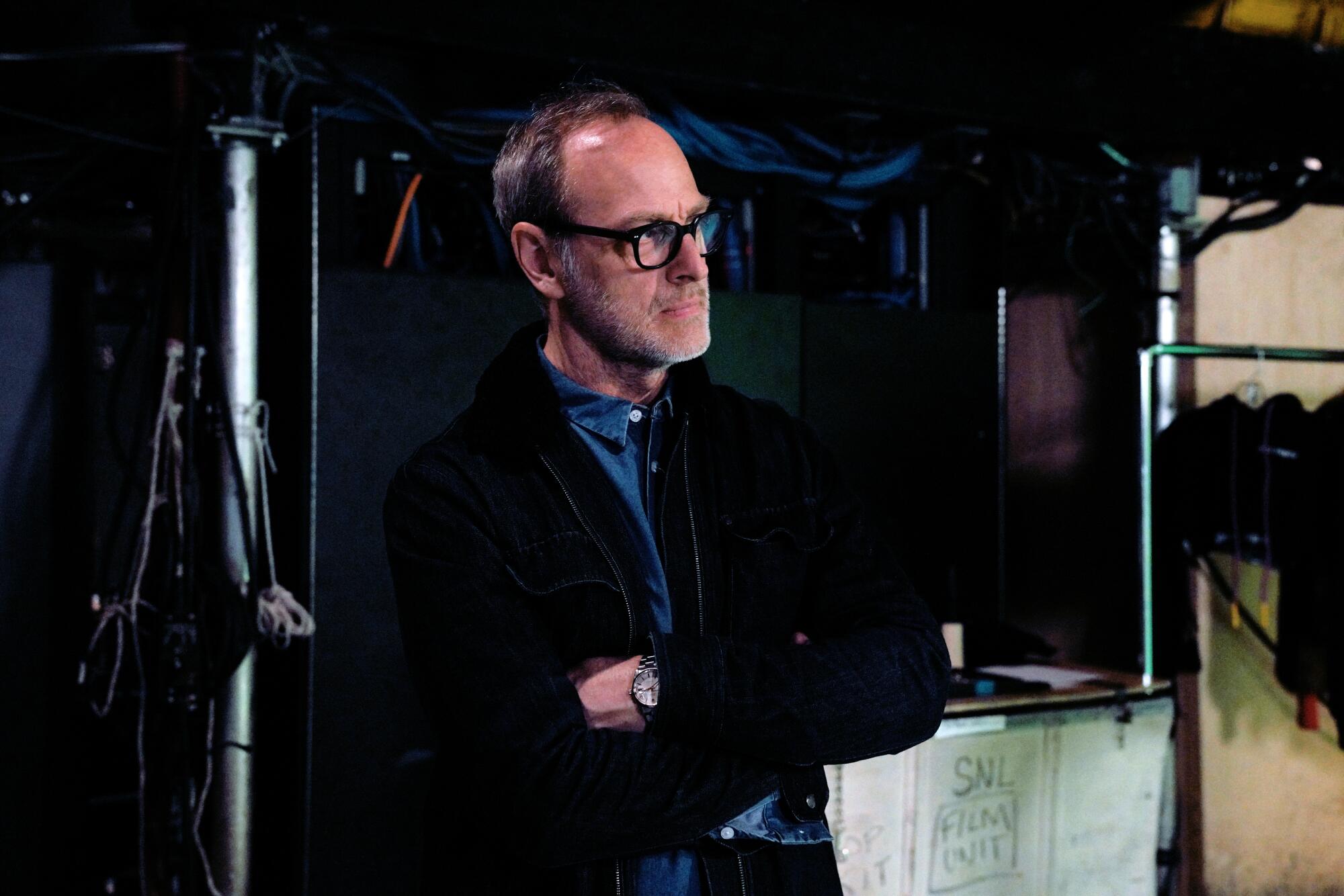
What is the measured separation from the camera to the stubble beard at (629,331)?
1458mm

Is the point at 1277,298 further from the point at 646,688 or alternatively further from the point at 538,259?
the point at 646,688

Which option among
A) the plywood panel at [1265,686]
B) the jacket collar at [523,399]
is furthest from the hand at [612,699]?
the plywood panel at [1265,686]

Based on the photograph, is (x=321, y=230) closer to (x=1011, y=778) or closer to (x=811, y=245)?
(x=811, y=245)

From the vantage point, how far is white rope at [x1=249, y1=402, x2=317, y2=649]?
2.78 metres

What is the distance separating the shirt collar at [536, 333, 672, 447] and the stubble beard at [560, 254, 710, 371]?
0.05m

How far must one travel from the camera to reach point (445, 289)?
10.0 feet

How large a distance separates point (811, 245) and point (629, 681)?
8.64 feet

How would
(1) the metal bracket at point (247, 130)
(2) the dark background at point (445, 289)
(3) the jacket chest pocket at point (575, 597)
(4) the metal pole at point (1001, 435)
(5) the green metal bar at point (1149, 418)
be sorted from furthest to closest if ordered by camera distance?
(4) the metal pole at point (1001, 435) → (5) the green metal bar at point (1149, 418) → (2) the dark background at point (445, 289) → (1) the metal bracket at point (247, 130) → (3) the jacket chest pocket at point (575, 597)

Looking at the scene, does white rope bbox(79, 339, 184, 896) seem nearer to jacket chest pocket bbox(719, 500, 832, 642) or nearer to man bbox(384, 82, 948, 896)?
man bbox(384, 82, 948, 896)

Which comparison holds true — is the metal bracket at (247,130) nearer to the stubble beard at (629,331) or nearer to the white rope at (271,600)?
the white rope at (271,600)

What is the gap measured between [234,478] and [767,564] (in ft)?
5.54

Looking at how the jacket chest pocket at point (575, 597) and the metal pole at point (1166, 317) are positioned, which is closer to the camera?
the jacket chest pocket at point (575, 597)

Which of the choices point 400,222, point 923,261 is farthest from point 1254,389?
Result: point 400,222

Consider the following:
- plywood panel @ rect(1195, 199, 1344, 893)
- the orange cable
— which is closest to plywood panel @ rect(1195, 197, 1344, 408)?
plywood panel @ rect(1195, 199, 1344, 893)
